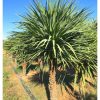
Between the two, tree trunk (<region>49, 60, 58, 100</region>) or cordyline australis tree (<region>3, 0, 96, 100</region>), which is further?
tree trunk (<region>49, 60, 58, 100</region>)

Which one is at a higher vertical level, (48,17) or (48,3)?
(48,3)

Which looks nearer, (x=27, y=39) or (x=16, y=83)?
(x=27, y=39)

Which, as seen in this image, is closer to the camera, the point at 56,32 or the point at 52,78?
the point at 56,32

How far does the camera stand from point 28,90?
1480 centimetres

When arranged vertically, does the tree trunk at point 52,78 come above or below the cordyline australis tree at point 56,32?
below

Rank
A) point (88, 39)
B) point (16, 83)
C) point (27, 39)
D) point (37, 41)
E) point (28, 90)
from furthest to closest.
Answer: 1. point (16, 83)
2. point (28, 90)
3. point (88, 39)
4. point (27, 39)
5. point (37, 41)

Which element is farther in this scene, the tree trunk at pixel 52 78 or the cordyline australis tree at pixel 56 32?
the tree trunk at pixel 52 78

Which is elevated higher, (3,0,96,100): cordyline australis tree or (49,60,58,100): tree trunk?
(3,0,96,100): cordyline australis tree

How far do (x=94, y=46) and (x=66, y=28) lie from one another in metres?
1.82

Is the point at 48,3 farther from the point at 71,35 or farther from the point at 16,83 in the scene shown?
the point at 16,83

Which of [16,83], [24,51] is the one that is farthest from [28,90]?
[24,51]

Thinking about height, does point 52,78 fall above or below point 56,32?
below

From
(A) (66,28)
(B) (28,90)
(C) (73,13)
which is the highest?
(C) (73,13)

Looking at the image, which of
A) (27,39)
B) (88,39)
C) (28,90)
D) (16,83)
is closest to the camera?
(27,39)
